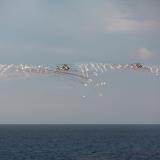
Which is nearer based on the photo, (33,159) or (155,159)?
(155,159)

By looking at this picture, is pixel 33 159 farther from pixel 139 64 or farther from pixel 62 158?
pixel 139 64

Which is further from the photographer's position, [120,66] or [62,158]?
[62,158]

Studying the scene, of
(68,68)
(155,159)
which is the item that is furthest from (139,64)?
(155,159)

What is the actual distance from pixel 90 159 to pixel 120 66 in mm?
100726

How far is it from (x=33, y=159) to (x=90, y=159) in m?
14.0

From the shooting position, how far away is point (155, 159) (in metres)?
114

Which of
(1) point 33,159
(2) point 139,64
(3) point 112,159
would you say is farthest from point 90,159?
(2) point 139,64

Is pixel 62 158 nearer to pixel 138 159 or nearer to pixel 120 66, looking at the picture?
pixel 138 159

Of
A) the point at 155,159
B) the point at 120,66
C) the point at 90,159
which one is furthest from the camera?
the point at 90,159

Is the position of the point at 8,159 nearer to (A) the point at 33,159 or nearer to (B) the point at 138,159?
(A) the point at 33,159

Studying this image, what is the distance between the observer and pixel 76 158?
127 metres

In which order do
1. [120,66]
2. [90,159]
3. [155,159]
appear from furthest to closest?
[90,159] < [155,159] < [120,66]

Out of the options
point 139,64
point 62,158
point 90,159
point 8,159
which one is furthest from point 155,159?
point 139,64

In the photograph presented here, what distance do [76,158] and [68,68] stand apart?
106 meters
